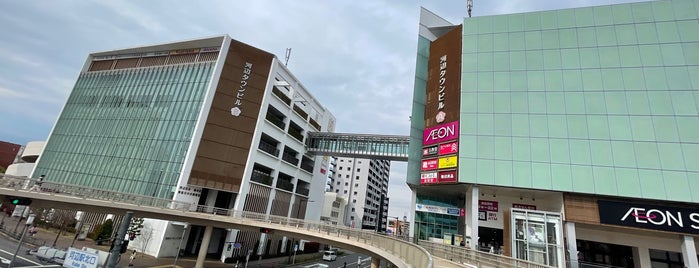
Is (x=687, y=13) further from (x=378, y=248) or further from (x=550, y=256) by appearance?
(x=378, y=248)

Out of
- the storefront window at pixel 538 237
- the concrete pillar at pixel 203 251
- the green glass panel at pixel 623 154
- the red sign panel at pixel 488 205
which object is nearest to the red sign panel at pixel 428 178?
the red sign panel at pixel 488 205

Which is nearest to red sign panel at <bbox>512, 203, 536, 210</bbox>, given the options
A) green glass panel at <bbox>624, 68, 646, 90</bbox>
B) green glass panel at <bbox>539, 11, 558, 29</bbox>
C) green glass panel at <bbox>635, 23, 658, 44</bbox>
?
green glass panel at <bbox>624, 68, 646, 90</bbox>

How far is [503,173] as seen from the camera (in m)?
27.5

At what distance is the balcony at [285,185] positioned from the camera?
47.0 metres

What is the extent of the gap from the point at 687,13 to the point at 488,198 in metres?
23.9

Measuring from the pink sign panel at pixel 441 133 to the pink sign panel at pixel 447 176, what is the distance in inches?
138

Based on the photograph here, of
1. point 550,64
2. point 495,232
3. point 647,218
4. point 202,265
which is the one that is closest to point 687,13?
point 550,64

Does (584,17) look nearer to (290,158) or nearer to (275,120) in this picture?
(275,120)

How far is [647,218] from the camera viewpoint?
894 inches

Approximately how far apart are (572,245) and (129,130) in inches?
2063

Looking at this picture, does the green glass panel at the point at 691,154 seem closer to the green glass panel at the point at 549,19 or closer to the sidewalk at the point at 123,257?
the green glass panel at the point at 549,19

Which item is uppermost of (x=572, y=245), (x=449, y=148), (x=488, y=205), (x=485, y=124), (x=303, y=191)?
(x=485, y=124)

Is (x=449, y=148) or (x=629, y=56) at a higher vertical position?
(x=629, y=56)

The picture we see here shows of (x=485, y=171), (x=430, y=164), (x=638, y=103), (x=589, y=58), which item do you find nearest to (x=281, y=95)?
(x=430, y=164)
